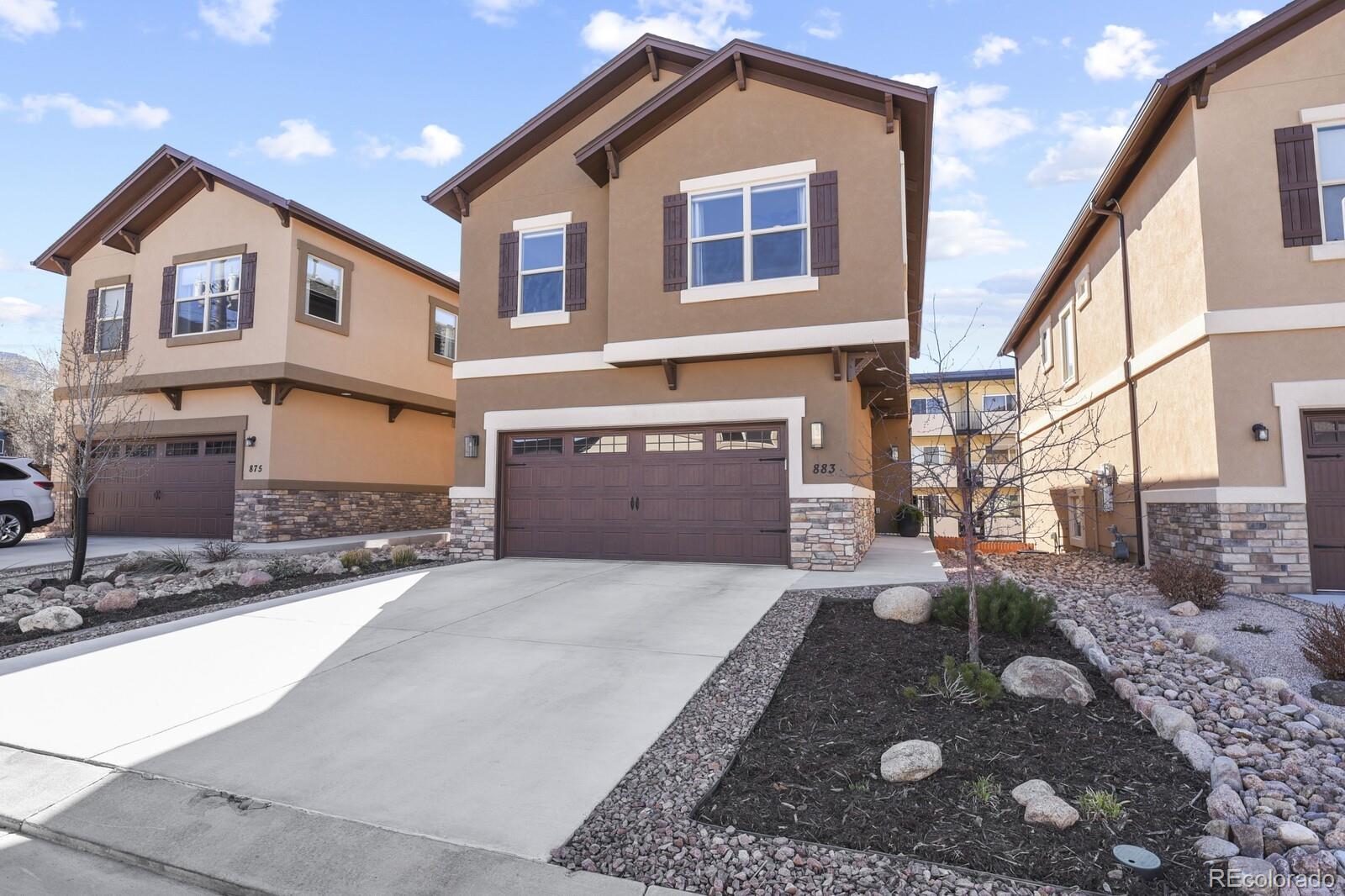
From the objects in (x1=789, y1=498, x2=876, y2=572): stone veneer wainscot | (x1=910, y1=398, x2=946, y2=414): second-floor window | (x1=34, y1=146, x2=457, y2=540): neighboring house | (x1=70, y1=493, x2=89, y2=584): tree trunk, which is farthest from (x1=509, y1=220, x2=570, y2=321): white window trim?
(x1=910, y1=398, x2=946, y2=414): second-floor window

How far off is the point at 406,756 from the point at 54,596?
757 centimetres

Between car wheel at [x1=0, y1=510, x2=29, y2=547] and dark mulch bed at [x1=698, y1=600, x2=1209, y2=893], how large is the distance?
1641 centimetres

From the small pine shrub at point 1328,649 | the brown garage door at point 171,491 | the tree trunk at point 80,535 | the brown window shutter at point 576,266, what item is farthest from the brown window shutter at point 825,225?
the brown garage door at point 171,491

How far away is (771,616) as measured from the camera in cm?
696

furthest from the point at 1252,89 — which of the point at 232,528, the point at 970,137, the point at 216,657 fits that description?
the point at 232,528

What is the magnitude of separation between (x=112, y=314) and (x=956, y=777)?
20.1 m

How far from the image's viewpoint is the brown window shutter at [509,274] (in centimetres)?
1215

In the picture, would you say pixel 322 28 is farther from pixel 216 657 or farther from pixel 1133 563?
pixel 1133 563

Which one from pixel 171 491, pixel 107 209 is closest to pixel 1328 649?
pixel 171 491

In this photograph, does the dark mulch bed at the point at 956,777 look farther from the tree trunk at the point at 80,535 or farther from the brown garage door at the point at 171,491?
the brown garage door at the point at 171,491

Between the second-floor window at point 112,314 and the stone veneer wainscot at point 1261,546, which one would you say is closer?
the stone veneer wainscot at point 1261,546

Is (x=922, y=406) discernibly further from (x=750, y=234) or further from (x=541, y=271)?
(x=541, y=271)

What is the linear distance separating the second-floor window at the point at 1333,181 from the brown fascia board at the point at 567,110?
27.4ft

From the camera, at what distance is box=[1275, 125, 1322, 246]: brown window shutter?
8531 millimetres
